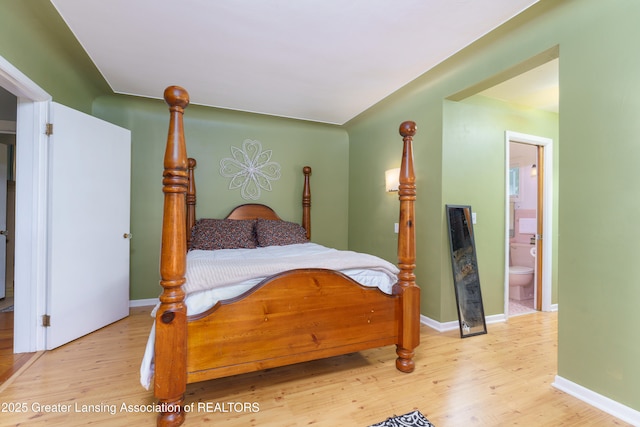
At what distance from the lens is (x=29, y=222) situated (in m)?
2.26

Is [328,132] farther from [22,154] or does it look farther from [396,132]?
[22,154]

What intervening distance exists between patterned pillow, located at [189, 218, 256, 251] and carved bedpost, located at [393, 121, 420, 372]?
1.77 metres

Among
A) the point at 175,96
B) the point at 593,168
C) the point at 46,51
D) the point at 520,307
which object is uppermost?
the point at 46,51

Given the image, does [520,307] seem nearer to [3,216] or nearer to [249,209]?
[249,209]

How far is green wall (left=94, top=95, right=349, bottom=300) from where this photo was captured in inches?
135

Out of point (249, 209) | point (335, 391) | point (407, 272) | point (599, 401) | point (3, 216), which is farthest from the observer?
point (249, 209)

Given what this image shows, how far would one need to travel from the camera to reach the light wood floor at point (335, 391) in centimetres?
158

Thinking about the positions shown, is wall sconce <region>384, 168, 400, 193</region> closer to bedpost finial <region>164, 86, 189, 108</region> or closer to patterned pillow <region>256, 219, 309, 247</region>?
patterned pillow <region>256, 219, 309, 247</region>

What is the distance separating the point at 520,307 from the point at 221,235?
374 cm

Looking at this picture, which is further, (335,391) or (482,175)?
(482,175)

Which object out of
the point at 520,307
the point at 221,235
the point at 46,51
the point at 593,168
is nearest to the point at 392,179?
the point at 593,168

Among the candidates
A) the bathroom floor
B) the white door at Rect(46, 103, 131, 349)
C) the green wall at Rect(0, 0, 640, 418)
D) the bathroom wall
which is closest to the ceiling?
the green wall at Rect(0, 0, 640, 418)

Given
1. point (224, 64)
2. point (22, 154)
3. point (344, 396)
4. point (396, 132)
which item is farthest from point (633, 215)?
point (22, 154)

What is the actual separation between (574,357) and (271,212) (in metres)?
3.23
